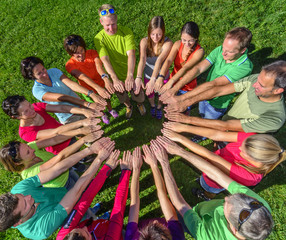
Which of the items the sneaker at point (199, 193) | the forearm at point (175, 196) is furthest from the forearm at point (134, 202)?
the sneaker at point (199, 193)

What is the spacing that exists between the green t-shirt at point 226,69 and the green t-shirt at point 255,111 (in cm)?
21

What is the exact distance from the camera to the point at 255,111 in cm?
317

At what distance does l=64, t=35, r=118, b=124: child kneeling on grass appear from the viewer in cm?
402

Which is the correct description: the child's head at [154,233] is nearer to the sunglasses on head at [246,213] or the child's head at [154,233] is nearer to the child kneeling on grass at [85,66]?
the sunglasses on head at [246,213]

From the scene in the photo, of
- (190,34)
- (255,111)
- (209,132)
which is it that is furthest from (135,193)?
(190,34)

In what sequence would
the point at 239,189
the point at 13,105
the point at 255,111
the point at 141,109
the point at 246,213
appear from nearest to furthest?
the point at 246,213
the point at 239,189
the point at 255,111
the point at 13,105
the point at 141,109

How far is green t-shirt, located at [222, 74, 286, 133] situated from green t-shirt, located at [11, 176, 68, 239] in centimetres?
330

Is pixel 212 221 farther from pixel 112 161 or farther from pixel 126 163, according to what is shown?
pixel 112 161

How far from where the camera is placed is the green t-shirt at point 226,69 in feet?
11.7

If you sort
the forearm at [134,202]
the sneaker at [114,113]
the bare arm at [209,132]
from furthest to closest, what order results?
1. the sneaker at [114,113]
2. the bare arm at [209,132]
3. the forearm at [134,202]

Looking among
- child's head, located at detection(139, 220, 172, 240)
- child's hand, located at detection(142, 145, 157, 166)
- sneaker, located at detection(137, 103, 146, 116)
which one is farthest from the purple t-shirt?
sneaker, located at detection(137, 103, 146, 116)

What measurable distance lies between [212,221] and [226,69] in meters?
2.74

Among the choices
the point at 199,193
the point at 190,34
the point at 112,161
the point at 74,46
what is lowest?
the point at 199,193

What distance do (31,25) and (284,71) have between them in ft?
29.9
